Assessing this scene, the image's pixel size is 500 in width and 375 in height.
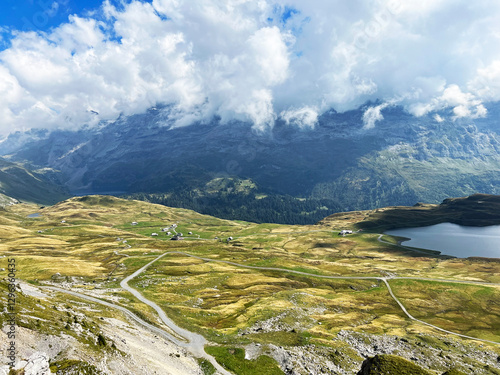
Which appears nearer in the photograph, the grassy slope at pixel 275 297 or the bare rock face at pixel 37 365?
the bare rock face at pixel 37 365

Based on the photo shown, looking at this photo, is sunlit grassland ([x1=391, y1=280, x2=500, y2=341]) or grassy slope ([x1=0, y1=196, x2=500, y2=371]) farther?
sunlit grassland ([x1=391, y1=280, x2=500, y2=341])

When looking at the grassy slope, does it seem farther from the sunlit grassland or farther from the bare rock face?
the bare rock face

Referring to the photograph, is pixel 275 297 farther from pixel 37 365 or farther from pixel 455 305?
pixel 37 365

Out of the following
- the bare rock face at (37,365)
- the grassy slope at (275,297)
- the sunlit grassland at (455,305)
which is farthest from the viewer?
the sunlit grassland at (455,305)

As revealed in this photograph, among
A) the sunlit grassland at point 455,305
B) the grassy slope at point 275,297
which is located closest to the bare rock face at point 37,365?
the grassy slope at point 275,297

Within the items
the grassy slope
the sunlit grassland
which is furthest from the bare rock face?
the sunlit grassland

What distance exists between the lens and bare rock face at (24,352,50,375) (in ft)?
87.1

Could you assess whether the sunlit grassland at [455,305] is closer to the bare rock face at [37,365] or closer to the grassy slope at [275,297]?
the grassy slope at [275,297]

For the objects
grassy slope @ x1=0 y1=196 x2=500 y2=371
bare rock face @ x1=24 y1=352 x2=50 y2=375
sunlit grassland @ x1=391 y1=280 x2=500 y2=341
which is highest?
bare rock face @ x1=24 y1=352 x2=50 y2=375

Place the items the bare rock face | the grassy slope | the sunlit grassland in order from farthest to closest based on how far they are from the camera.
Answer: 1. the sunlit grassland
2. the grassy slope
3. the bare rock face

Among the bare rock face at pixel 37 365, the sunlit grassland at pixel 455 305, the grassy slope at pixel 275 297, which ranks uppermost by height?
the bare rock face at pixel 37 365

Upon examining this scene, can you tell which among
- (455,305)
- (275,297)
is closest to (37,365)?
(275,297)

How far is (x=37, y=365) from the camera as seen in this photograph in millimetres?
27281

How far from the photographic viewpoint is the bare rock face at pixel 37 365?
26.6 m
